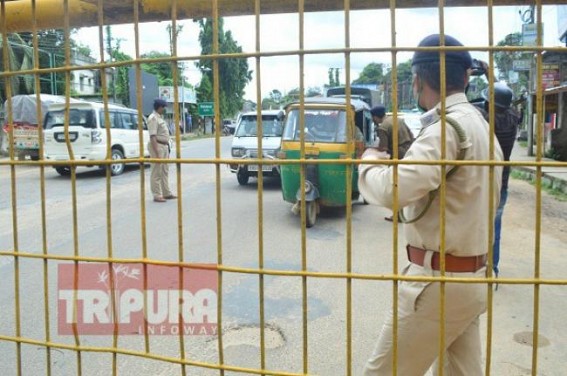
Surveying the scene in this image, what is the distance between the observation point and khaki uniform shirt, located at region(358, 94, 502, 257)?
5.04 feet

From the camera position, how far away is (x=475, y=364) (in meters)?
1.99

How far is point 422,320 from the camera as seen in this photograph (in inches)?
68.7

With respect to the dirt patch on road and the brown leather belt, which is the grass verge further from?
the brown leather belt

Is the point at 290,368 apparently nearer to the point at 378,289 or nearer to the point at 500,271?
the point at 378,289

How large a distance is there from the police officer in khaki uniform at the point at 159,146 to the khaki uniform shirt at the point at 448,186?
6.46 m

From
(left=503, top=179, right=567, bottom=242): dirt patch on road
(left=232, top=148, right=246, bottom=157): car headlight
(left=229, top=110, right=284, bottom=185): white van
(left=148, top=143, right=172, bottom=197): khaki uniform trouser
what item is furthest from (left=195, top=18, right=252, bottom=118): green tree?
(left=232, top=148, right=246, bottom=157): car headlight

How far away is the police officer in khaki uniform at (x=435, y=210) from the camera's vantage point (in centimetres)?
158

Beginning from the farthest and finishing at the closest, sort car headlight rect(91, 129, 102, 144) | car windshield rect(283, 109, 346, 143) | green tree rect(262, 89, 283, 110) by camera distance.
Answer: car headlight rect(91, 129, 102, 144), car windshield rect(283, 109, 346, 143), green tree rect(262, 89, 283, 110)

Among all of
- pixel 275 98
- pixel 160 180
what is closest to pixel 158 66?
pixel 275 98

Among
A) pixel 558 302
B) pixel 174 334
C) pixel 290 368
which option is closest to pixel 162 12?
pixel 290 368

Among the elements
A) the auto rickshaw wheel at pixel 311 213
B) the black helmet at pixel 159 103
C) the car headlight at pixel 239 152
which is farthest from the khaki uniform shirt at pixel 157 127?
the auto rickshaw wheel at pixel 311 213

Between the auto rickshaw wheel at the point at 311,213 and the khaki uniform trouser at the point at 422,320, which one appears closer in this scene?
the khaki uniform trouser at the point at 422,320

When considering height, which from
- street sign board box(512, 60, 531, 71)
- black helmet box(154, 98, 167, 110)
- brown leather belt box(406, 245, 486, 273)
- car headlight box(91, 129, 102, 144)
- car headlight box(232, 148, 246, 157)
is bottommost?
brown leather belt box(406, 245, 486, 273)

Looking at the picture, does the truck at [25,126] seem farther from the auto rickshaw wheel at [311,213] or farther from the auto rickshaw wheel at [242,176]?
the auto rickshaw wheel at [311,213]
